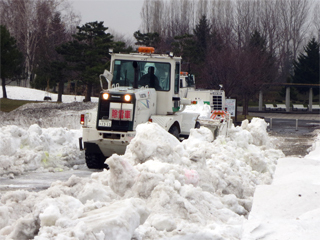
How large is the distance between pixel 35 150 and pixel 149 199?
21.9 feet

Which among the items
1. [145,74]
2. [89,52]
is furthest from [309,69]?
[145,74]

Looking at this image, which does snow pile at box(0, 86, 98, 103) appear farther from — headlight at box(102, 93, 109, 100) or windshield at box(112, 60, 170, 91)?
headlight at box(102, 93, 109, 100)

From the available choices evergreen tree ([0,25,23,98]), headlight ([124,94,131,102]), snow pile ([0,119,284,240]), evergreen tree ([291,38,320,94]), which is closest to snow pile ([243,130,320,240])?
snow pile ([0,119,284,240])

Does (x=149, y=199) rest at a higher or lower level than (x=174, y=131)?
lower

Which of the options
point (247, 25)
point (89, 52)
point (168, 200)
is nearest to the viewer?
point (168, 200)

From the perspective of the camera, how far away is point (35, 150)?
40.8ft

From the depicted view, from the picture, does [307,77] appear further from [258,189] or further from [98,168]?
[258,189]

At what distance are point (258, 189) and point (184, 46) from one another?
1587 inches

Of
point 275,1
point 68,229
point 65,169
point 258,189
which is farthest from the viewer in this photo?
point 275,1

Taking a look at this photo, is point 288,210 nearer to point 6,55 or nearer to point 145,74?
point 145,74

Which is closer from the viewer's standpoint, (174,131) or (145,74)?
(145,74)

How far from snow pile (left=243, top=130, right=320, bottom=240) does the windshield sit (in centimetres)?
559

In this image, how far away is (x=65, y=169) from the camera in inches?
481

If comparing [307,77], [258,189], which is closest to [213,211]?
[258,189]
